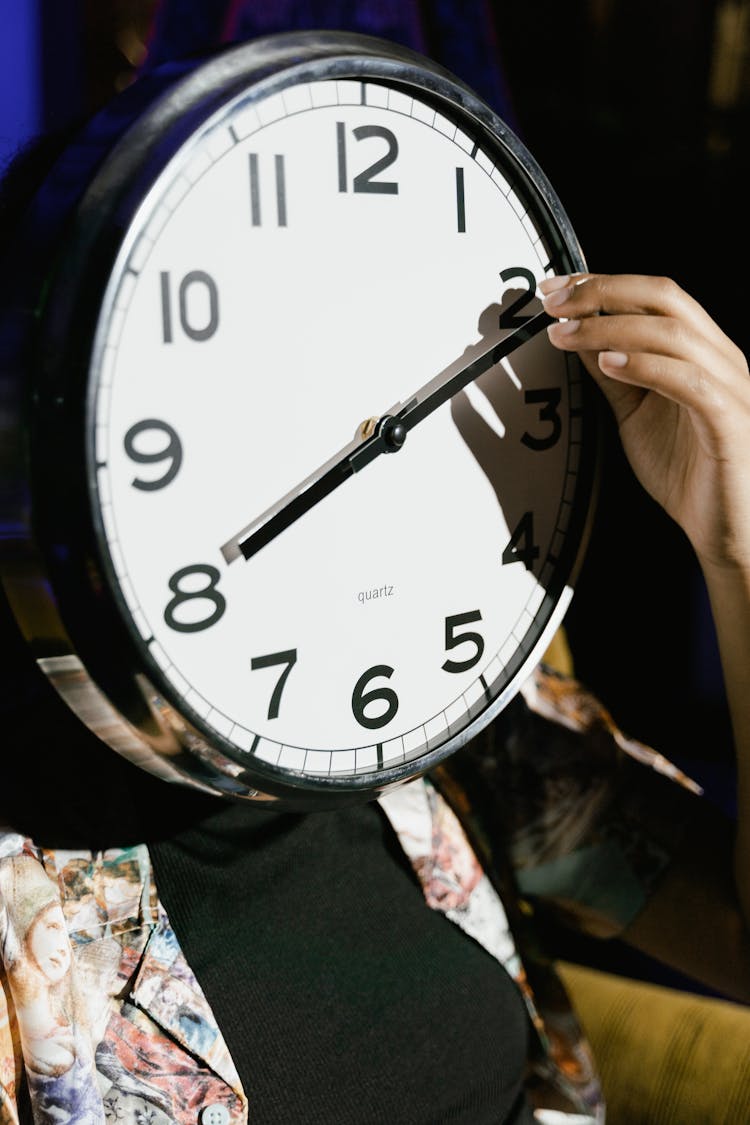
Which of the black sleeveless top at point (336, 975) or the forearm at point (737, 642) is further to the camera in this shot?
the forearm at point (737, 642)

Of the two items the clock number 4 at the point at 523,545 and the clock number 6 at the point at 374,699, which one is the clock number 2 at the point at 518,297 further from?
the clock number 6 at the point at 374,699

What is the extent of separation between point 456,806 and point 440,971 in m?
0.22

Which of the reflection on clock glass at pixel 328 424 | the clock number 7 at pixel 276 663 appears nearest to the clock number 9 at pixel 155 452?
the reflection on clock glass at pixel 328 424

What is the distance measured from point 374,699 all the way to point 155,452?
0.28 meters

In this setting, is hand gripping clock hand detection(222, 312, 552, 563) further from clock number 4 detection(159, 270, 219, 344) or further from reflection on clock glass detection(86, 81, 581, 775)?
clock number 4 detection(159, 270, 219, 344)

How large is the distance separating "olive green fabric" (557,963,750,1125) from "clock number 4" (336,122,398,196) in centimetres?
118

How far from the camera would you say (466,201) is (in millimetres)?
856

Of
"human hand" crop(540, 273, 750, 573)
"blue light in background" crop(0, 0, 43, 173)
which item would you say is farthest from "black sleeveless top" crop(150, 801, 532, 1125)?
"blue light in background" crop(0, 0, 43, 173)

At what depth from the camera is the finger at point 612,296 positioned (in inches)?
35.4

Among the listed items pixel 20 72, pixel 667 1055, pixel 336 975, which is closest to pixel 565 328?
pixel 20 72

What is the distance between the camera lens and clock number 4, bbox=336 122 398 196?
Result: 77cm

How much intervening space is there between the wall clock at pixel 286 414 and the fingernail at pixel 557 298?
0.02 meters

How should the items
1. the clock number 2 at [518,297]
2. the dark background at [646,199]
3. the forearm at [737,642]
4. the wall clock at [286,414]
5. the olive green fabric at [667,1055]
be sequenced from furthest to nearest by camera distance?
the dark background at [646,199] < the olive green fabric at [667,1055] < the forearm at [737,642] < the clock number 2 at [518,297] < the wall clock at [286,414]

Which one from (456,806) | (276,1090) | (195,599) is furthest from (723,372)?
(276,1090)
